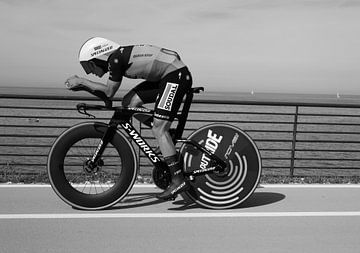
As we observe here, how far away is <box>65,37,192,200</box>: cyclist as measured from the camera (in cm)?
395

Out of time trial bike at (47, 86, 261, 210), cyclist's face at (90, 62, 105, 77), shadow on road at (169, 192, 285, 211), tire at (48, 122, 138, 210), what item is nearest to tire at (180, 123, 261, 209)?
time trial bike at (47, 86, 261, 210)

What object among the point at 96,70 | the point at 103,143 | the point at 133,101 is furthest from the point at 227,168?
the point at 96,70

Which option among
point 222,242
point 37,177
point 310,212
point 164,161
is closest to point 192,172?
point 164,161

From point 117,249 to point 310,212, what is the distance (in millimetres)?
2159

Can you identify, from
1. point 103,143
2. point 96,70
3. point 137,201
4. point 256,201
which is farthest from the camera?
point 256,201

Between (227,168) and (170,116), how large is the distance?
34.1 inches

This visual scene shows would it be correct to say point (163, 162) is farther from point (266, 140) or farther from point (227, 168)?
point (266, 140)

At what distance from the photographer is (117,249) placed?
3.26 metres

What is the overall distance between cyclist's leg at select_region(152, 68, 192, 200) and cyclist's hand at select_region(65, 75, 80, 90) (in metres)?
0.80

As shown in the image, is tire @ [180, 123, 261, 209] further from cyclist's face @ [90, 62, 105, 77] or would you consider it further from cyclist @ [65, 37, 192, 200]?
cyclist's face @ [90, 62, 105, 77]

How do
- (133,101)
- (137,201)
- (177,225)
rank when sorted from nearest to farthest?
(177,225), (133,101), (137,201)

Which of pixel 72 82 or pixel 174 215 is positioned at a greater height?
pixel 72 82

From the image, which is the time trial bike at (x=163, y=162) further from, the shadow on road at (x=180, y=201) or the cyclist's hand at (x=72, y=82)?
the shadow on road at (x=180, y=201)

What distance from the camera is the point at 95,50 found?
3951mm
